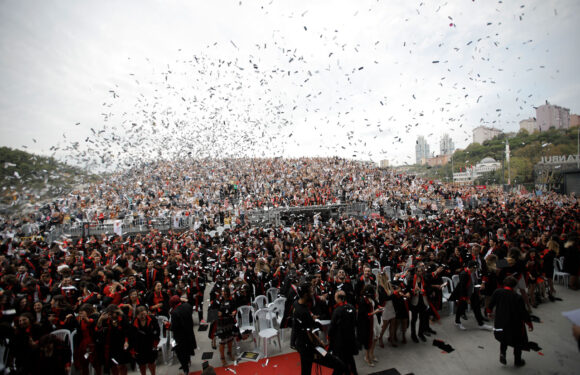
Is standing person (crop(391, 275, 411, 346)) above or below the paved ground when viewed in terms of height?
above

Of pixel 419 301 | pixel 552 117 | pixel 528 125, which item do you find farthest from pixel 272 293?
pixel 528 125

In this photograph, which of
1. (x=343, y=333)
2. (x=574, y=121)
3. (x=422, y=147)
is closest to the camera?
(x=343, y=333)

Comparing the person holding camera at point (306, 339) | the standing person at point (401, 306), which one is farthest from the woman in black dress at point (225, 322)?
the standing person at point (401, 306)

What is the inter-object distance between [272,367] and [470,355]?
12.4 feet

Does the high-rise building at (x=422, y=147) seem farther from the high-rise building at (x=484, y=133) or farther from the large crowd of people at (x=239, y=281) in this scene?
the large crowd of people at (x=239, y=281)

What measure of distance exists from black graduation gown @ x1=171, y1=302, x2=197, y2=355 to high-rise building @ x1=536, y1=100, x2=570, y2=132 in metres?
93.1

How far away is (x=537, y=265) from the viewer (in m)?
6.58

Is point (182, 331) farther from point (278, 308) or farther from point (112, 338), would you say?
point (278, 308)

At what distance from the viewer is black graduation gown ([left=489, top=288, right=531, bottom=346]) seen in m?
4.25

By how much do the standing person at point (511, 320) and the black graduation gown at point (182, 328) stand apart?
17.8 feet

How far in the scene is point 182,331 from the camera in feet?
14.7

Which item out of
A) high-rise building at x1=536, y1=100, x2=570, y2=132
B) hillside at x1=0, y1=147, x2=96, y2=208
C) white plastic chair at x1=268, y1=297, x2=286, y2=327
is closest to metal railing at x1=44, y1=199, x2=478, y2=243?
hillside at x1=0, y1=147, x2=96, y2=208

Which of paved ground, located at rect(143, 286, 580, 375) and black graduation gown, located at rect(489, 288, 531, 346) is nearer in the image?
black graduation gown, located at rect(489, 288, 531, 346)

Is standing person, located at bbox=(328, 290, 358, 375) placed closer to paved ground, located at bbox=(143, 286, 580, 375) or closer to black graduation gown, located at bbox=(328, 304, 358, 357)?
black graduation gown, located at bbox=(328, 304, 358, 357)
